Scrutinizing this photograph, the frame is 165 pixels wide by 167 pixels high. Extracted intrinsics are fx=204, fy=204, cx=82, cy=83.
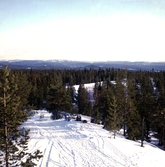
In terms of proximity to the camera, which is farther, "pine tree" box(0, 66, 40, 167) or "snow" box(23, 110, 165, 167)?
"snow" box(23, 110, 165, 167)

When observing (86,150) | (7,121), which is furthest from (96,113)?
(7,121)

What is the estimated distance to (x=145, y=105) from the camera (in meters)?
35.4

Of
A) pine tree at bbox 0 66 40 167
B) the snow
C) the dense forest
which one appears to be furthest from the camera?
the snow

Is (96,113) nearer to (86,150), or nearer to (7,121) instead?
(86,150)

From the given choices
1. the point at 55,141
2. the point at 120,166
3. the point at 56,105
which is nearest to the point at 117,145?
the point at 120,166

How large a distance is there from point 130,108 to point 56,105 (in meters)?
13.7

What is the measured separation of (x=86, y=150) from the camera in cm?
2041

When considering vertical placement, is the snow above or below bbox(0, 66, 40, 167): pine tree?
below

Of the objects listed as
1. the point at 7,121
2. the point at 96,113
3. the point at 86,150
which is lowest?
the point at 96,113

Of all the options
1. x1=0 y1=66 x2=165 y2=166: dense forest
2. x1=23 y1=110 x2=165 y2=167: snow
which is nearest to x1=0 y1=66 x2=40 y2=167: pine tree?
x1=0 y1=66 x2=165 y2=166: dense forest

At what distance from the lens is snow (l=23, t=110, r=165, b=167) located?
17703 mm

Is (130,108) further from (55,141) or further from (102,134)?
(55,141)

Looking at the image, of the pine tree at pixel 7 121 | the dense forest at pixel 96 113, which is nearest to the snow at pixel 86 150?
the dense forest at pixel 96 113

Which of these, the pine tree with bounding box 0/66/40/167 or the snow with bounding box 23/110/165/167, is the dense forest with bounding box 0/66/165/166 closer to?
the pine tree with bounding box 0/66/40/167
